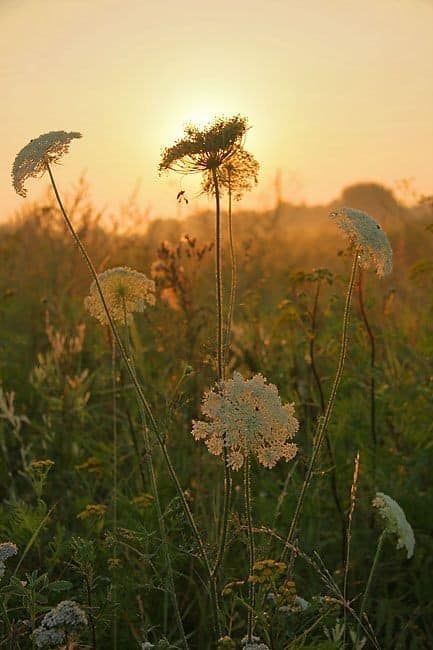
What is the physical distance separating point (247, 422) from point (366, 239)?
0.65 meters

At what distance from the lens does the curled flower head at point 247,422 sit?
1.81 m

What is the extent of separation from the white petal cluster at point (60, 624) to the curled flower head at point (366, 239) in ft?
4.03

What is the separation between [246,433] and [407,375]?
9.34 feet

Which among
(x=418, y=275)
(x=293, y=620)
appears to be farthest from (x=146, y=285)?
(x=418, y=275)

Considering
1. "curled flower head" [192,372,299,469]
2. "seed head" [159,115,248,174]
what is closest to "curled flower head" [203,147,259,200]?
"seed head" [159,115,248,174]

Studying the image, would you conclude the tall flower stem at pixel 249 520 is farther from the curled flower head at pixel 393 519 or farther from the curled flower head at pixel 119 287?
the curled flower head at pixel 119 287

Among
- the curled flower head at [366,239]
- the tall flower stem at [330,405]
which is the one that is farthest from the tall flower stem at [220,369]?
the curled flower head at [366,239]

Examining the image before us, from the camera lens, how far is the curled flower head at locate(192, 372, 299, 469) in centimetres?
181

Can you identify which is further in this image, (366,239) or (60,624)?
(366,239)

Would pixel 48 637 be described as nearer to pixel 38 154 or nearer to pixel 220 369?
pixel 220 369

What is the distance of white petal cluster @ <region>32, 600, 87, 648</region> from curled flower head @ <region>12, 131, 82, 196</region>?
1208mm

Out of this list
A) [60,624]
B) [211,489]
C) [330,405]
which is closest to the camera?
[60,624]

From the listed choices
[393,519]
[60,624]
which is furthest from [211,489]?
[60,624]

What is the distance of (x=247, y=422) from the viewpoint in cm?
181
